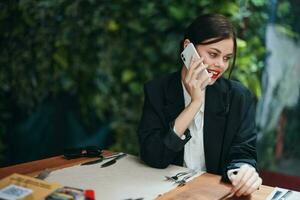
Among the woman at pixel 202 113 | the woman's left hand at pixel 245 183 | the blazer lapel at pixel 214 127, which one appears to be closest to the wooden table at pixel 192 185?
the woman's left hand at pixel 245 183

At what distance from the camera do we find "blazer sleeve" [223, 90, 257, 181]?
1587mm

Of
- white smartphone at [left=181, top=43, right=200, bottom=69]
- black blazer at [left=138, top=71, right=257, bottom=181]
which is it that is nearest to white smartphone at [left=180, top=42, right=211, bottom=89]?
white smartphone at [left=181, top=43, right=200, bottom=69]

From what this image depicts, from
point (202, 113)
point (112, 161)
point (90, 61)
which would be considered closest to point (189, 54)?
point (202, 113)

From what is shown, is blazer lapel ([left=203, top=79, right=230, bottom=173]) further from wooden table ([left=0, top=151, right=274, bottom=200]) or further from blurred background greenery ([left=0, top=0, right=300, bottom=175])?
blurred background greenery ([left=0, top=0, right=300, bottom=175])

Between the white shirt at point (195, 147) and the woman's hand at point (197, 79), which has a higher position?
the woman's hand at point (197, 79)

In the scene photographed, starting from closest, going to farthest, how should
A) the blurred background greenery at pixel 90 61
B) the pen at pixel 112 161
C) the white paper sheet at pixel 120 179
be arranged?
Answer: the white paper sheet at pixel 120 179 → the pen at pixel 112 161 → the blurred background greenery at pixel 90 61

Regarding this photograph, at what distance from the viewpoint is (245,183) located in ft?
4.12

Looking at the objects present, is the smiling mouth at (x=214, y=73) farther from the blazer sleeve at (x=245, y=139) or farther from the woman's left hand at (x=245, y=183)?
the woman's left hand at (x=245, y=183)

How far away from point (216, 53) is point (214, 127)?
0.31m

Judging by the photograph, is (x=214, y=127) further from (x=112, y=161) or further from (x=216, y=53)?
(x=112, y=161)

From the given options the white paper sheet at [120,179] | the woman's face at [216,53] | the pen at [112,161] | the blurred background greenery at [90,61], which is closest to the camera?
the white paper sheet at [120,179]

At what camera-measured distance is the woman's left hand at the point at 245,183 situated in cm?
125

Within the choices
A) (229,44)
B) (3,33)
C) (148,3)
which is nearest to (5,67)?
(3,33)

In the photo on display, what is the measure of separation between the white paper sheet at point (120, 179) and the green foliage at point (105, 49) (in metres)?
1.30
